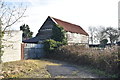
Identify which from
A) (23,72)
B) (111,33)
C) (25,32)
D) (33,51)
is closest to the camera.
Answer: (23,72)

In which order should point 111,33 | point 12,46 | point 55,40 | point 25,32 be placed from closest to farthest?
point 12,46 → point 55,40 → point 25,32 → point 111,33

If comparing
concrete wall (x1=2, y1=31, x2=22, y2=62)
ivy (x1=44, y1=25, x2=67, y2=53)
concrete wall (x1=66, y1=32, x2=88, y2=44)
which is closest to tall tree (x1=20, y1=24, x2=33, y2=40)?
concrete wall (x1=66, y1=32, x2=88, y2=44)

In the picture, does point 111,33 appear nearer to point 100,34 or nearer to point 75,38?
point 100,34

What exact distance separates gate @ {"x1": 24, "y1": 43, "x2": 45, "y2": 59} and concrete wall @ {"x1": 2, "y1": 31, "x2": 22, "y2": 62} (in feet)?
4.80

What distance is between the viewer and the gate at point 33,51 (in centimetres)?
1966

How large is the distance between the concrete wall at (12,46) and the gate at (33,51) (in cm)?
146

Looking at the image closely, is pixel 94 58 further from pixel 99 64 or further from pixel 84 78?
pixel 84 78

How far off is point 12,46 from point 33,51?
4.49m

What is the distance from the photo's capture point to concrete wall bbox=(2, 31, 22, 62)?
15.9 meters

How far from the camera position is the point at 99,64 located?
13.9 metres

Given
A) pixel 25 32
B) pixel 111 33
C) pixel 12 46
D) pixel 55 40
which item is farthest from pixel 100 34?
pixel 12 46

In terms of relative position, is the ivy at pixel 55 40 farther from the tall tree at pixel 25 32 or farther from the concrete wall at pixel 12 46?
the tall tree at pixel 25 32

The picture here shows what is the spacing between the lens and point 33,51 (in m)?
21.2

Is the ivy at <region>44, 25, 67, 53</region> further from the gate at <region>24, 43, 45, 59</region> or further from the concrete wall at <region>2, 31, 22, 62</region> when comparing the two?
the concrete wall at <region>2, 31, 22, 62</region>
